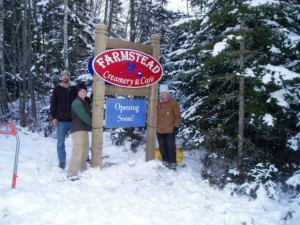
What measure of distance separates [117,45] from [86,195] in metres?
3.25

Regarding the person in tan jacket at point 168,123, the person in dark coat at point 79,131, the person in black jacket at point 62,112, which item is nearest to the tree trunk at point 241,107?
the person in tan jacket at point 168,123

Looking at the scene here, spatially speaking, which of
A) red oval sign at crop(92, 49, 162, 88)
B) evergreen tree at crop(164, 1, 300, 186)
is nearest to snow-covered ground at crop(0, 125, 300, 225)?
evergreen tree at crop(164, 1, 300, 186)

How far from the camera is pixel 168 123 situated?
7496 millimetres

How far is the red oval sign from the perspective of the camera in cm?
674

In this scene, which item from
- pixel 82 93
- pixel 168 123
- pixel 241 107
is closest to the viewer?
pixel 241 107

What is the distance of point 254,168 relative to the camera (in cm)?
628

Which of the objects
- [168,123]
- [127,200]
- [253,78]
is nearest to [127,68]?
[168,123]

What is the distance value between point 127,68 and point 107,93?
A: 0.72m

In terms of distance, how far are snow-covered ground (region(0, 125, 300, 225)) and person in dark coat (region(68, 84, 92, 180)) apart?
0.25m

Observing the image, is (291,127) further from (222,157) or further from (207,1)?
(207,1)

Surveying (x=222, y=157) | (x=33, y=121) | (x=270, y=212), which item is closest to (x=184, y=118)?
(x=222, y=157)

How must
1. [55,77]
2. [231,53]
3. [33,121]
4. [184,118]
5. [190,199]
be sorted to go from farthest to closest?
[55,77]
[33,121]
[184,118]
[231,53]
[190,199]

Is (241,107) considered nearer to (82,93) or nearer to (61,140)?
(82,93)

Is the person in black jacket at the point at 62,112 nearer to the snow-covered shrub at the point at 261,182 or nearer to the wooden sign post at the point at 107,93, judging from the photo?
the wooden sign post at the point at 107,93
